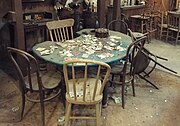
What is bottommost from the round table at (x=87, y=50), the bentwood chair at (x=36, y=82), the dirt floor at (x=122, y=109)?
the dirt floor at (x=122, y=109)

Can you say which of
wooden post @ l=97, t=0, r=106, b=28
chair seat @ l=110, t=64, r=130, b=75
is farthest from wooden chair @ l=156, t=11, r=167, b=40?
chair seat @ l=110, t=64, r=130, b=75

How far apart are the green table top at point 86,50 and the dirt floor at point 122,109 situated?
0.72 meters

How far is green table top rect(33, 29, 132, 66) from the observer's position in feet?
9.04

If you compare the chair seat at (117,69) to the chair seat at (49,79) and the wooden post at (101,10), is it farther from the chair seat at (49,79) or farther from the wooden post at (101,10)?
the wooden post at (101,10)

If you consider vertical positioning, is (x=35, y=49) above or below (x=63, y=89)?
above

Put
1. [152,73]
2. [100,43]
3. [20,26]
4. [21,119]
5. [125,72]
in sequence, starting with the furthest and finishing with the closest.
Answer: [152,73], [20,26], [100,43], [125,72], [21,119]

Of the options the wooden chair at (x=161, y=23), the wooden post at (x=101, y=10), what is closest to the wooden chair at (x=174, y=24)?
the wooden chair at (x=161, y=23)

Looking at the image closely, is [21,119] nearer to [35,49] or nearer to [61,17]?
[35,49]

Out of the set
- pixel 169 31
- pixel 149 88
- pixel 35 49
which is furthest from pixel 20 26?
pixel 169 31

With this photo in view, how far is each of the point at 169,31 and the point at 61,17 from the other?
10.3 feet

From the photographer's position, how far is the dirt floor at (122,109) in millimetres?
2811

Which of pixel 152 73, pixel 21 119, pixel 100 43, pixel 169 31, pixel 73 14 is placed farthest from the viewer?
pixel 169 31

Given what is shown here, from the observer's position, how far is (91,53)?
2.90m

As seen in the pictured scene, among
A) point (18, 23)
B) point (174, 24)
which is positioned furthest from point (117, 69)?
point (174, 24)
